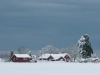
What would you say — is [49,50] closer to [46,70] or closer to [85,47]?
[85,47]

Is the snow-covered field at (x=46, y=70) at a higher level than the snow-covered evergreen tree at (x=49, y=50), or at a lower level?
lower

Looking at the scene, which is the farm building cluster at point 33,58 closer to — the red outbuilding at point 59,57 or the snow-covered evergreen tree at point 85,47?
the red outbuilding at point 59,57

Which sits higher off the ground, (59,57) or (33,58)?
(59,57)

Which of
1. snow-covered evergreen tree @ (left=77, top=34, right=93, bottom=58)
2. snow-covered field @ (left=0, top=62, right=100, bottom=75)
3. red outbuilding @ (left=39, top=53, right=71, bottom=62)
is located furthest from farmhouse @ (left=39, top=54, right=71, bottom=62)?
snow-covered field @ (left=0, top=62, right=100, bottom=75)

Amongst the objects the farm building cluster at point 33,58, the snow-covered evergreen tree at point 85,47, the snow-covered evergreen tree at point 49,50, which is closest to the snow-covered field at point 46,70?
the snow-covered evergreen tree at point 85,47

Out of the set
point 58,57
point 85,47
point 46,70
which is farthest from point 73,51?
point 46,70

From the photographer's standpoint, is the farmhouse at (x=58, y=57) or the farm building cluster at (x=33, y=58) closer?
the farm building cluster at (x=33, y=58)

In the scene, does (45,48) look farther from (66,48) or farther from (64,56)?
(64,56)

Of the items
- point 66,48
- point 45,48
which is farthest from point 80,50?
point 45,48

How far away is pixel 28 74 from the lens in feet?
115

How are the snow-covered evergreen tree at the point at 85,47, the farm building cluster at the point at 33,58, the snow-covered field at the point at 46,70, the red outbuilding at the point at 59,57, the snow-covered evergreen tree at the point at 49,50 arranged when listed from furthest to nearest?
the snow-covered evergreen tree at the point at 49,50 → the red outbuilding at the point at 59,57 → the farm building cluster at the point at 33,58 → the snow-covered evergreen tree at the point at 85,47 → the snow-covered field at the point at 46,70

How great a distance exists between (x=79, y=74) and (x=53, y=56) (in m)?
90.9

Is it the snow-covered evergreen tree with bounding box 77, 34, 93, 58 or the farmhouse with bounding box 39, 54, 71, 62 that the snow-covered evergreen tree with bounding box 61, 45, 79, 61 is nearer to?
the farmhouse with bounding box 39, 54, 71, 62

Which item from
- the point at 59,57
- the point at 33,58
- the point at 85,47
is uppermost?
the point at 85,47
